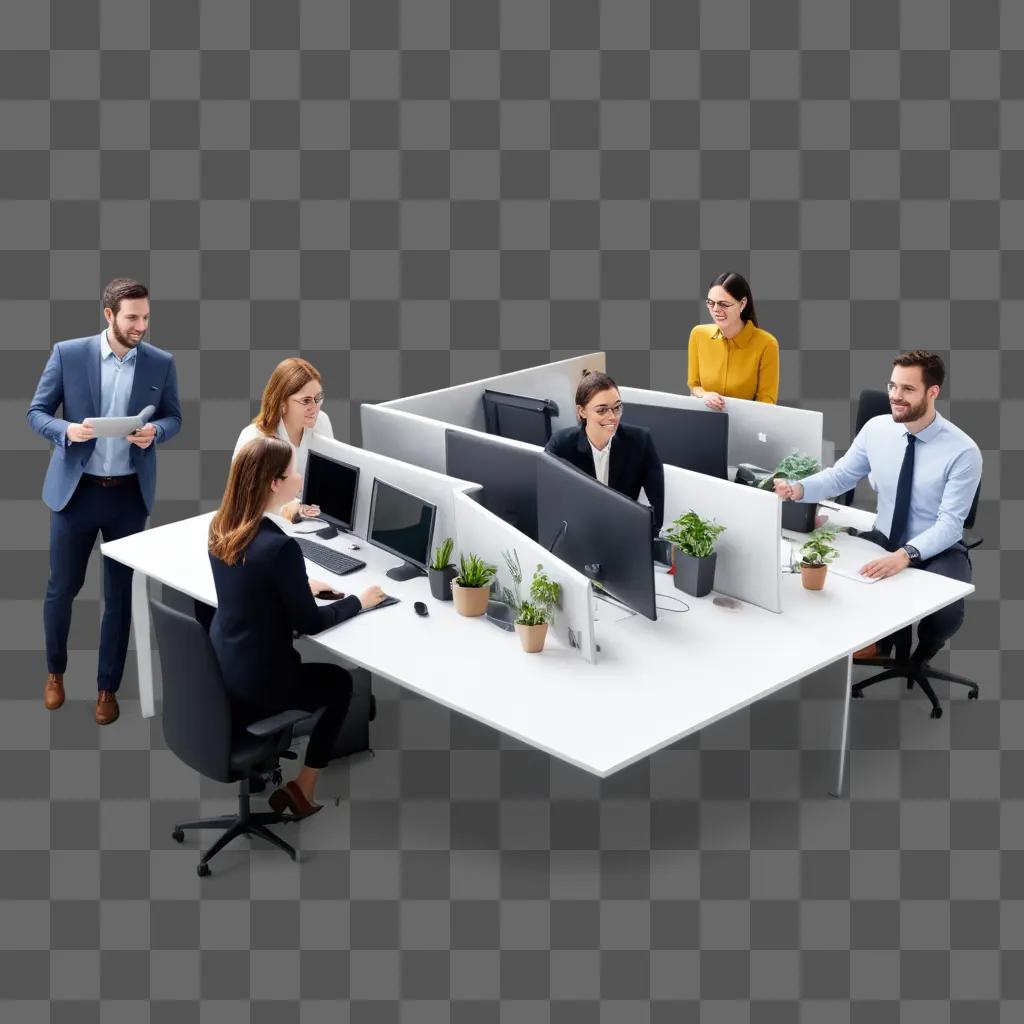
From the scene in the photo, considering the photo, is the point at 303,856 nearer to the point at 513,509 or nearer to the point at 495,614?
the point at 495,614

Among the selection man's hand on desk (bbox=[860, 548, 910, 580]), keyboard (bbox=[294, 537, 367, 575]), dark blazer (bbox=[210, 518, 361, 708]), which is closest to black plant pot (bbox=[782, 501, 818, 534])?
man's hand on desk (bbox=[860, 548, 910, 580])

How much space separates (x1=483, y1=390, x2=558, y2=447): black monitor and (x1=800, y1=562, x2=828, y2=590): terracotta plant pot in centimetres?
198

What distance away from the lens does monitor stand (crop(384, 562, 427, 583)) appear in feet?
21.2

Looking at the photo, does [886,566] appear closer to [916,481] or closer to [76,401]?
[916,481]

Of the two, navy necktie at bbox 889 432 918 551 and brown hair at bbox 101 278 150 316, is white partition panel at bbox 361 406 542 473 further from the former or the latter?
navy necktie at bbox 889 432 918 551

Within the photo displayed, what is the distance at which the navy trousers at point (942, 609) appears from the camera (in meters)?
6.59

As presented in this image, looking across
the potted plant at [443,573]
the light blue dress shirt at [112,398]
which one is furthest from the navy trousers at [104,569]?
the potted plant at [443,573]

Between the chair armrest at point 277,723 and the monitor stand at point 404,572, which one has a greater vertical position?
the monitor stand at point 404,572

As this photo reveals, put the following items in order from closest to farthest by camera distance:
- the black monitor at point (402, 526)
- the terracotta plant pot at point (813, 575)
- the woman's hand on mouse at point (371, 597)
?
the woman's hand on mouse at point (371, 597) < the terracotta plant pot at point (813, 575) < the black monitor at point (402, 526)

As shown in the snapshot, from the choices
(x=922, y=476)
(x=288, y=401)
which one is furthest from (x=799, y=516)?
(x=288, y=401)

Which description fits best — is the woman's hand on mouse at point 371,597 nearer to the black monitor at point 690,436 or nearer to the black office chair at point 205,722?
the black office chair at point 205,722

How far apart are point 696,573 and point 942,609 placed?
139 centimetres

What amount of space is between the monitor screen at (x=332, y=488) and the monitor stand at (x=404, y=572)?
53 cm

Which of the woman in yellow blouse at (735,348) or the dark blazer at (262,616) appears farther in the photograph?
the woman in yellow blouse at (735,348)
